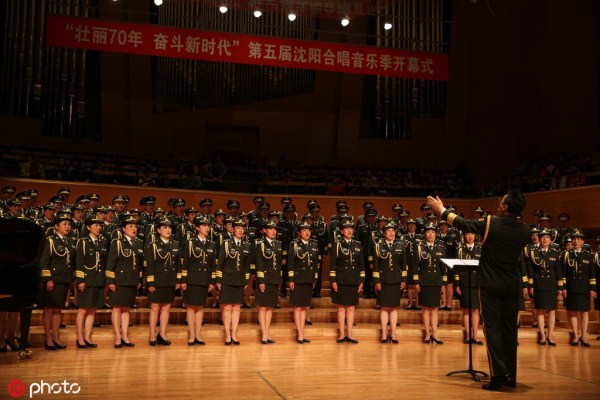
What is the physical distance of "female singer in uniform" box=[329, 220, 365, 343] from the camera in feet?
31.2

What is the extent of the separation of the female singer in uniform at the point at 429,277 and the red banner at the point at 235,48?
15.2 ft

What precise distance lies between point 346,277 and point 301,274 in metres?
0.67

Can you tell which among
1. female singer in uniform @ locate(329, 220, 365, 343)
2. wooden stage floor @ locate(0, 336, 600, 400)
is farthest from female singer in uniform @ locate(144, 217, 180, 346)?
female singer in uniform @ locate(329, 220, 365, 343)

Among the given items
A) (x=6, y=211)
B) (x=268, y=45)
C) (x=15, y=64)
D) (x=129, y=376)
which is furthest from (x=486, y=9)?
(x=129, y=376)

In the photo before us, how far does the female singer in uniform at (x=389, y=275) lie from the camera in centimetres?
960

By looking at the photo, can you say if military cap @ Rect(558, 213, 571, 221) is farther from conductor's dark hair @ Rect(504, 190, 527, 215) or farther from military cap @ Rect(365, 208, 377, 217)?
conductor's dark hair @ Rect(504, 190, 527, 215)

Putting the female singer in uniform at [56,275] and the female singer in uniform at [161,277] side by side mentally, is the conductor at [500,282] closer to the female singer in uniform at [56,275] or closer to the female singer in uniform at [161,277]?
the female singer in uniform at [161,277]

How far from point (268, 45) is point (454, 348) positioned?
6.95 metres

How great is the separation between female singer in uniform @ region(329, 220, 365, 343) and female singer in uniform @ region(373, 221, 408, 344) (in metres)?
0.30

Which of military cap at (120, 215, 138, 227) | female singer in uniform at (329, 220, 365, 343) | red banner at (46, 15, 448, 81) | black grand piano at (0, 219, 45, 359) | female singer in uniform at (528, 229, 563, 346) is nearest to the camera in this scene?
black grand piano at (0, 219, 45, 359)

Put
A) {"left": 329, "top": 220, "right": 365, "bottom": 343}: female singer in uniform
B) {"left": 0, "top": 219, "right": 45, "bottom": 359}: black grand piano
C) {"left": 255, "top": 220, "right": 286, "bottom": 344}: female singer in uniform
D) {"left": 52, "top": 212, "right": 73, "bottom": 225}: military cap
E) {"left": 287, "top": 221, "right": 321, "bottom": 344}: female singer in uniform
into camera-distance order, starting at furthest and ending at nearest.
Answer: {"left": 329, "top": 220, "right": 365, "bottom": 343}: female singer in uniform, {"left": 287, "top": 221, "right": 321, "bottom": 344}: female singer in uniform, {"left": 255, "top": 220, "right": 286, "bottom": 344}: female singer in uniform, {"left": 52, "top": 212, "right": 73, "bottom": 225}: military cap, {"left": 0, "top": 219, "right": 45, "bottom": 359}: black grand piano

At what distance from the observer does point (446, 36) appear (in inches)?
720

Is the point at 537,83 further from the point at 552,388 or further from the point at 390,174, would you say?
the point at 552,388

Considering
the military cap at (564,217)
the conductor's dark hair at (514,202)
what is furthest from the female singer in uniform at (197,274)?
the military cap at (564,217)
